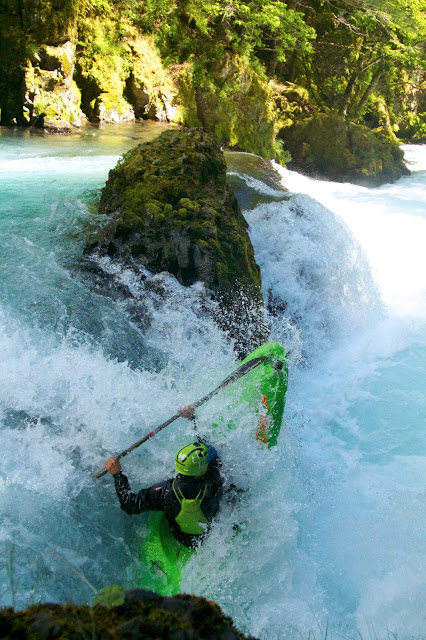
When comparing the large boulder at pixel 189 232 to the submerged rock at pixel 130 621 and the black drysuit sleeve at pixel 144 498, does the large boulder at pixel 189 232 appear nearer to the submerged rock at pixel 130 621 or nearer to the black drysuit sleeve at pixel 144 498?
the black drysuit sleeve at pixel 144 498

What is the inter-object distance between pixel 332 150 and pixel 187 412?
12.0 meters

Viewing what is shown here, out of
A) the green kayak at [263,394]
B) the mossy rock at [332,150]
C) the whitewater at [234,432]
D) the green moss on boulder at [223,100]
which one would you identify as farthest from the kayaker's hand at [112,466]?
the mossy rock at [332,150]

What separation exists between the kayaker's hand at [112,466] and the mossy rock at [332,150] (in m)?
12.0

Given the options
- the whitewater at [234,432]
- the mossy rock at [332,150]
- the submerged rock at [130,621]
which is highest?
the mossy rock at [332,150]

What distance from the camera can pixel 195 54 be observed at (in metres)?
12.4

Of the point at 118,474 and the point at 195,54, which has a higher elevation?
the point at 195,54

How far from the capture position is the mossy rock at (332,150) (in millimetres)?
13273

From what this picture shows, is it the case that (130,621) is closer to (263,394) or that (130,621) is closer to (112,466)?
(112,466)

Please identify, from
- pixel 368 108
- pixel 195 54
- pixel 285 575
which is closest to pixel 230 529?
pixel 285 575

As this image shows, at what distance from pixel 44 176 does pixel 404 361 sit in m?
6.29

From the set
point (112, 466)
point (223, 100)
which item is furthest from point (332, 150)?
point (112, 466)

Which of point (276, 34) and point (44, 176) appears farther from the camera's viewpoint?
point (276, 34)

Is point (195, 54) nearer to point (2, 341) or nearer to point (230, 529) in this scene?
point (2, 341)

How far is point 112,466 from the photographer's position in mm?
3201
